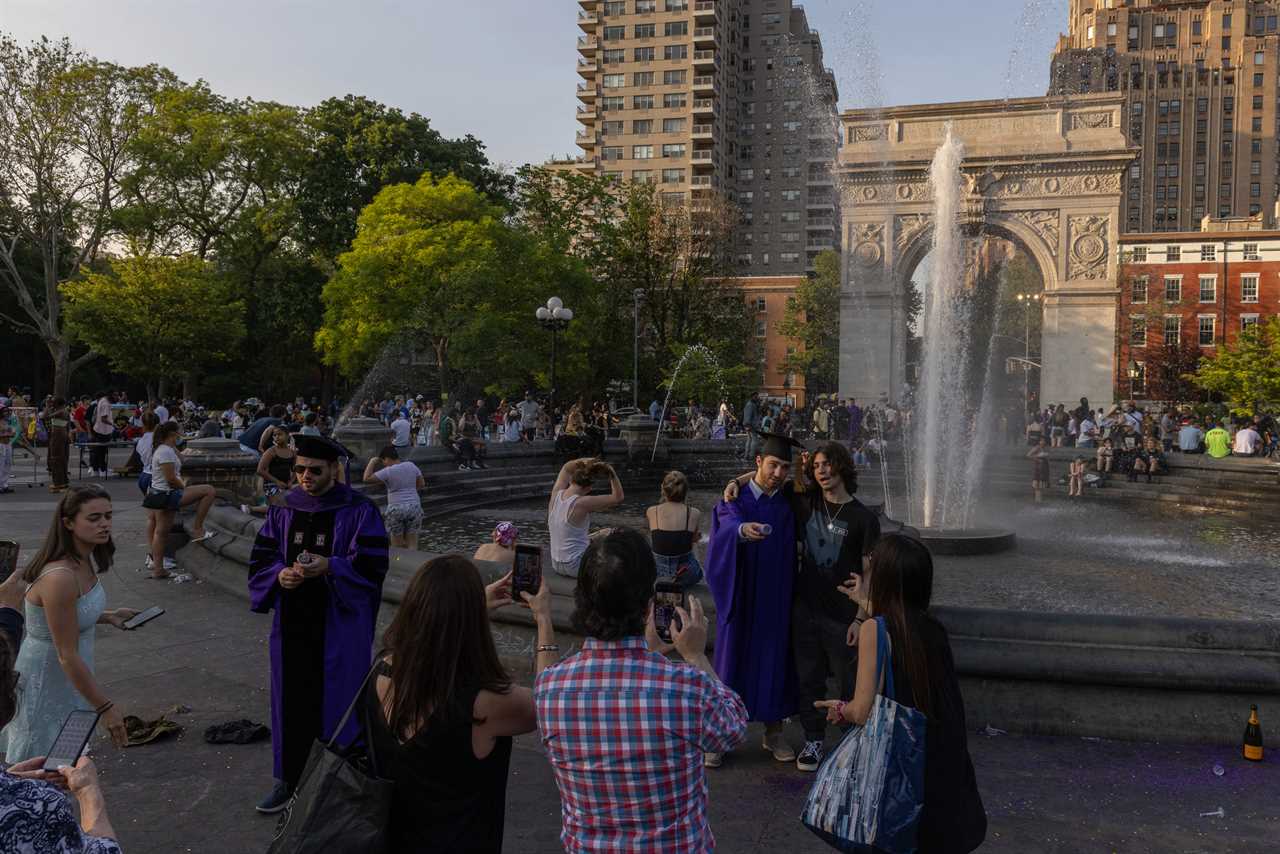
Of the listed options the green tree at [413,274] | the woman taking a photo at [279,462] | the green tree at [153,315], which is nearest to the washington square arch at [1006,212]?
the green tree at [413,274]

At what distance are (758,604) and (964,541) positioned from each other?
7.19 meters

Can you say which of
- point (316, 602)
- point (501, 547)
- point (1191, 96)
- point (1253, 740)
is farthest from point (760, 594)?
point (1191, 96)

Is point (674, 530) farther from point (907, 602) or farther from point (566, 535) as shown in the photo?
point (907, 602)

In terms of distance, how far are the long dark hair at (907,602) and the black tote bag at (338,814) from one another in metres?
1.58

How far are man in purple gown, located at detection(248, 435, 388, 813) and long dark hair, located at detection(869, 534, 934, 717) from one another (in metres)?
2.32

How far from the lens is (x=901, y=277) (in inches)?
1513

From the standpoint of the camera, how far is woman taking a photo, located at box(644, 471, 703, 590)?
20.4 ft

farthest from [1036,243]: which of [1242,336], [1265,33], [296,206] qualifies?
[1265,33]

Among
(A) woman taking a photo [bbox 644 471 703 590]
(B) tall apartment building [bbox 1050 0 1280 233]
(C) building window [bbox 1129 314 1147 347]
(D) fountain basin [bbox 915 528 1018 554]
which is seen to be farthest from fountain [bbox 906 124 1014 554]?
(B) tall apartment building [bbox 1050 0 1280 233]

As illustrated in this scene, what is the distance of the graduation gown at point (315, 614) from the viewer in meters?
4.28

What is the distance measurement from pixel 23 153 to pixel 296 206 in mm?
10325

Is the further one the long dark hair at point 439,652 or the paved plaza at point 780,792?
the paved plaza at point 780,792

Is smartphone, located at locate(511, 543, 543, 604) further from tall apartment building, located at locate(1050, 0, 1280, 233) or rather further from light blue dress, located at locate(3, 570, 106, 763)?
tall apartment building, located at locate(1050, 0, 1280, 233)

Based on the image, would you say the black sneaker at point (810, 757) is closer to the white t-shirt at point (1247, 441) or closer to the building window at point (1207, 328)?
the white t-shirt at point (1247, 441)
